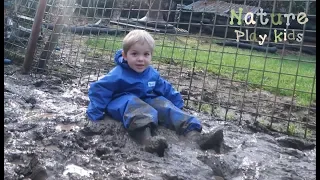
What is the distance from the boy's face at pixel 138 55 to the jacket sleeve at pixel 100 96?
5.5 inches

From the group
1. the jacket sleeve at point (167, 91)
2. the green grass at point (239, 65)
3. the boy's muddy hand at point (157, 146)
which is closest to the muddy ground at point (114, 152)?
the boy's muddy hand at point (157, 146)

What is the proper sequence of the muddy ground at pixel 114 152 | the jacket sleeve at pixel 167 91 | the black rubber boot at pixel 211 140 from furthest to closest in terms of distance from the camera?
the jacket sleeve at pixel 167 91 < the black rubber boot at pixel 211 140 < the muddy ground at pixel 114 152

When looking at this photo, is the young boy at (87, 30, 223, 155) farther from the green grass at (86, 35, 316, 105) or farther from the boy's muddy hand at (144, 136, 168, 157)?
the green grass at (86, 35, 316, 105)

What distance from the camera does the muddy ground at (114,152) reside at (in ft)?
6.35

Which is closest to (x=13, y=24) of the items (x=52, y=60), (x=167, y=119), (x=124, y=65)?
(x=52, y=60)

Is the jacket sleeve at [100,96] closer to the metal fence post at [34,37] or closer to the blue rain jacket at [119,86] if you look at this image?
the blue rain jacket at [119,86]

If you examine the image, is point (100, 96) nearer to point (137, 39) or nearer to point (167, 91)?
point (137, 39)

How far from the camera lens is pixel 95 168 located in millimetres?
1961

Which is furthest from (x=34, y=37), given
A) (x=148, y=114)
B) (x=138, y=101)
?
(x=148, y=114)

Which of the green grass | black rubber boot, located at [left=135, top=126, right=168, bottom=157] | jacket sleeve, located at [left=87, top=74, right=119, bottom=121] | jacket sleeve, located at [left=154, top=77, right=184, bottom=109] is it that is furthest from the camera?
the green grass

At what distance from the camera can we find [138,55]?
266 centimetres

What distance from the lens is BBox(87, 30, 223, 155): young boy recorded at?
2.42 metres

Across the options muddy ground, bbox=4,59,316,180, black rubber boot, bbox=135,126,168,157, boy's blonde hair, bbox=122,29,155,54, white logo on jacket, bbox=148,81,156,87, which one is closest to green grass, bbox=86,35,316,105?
muddy ground, bbox=4,59,316,180

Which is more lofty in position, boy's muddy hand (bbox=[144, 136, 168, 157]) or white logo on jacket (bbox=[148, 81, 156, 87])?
white logo on jacket (bbox=[148, 81, 156, 87])
